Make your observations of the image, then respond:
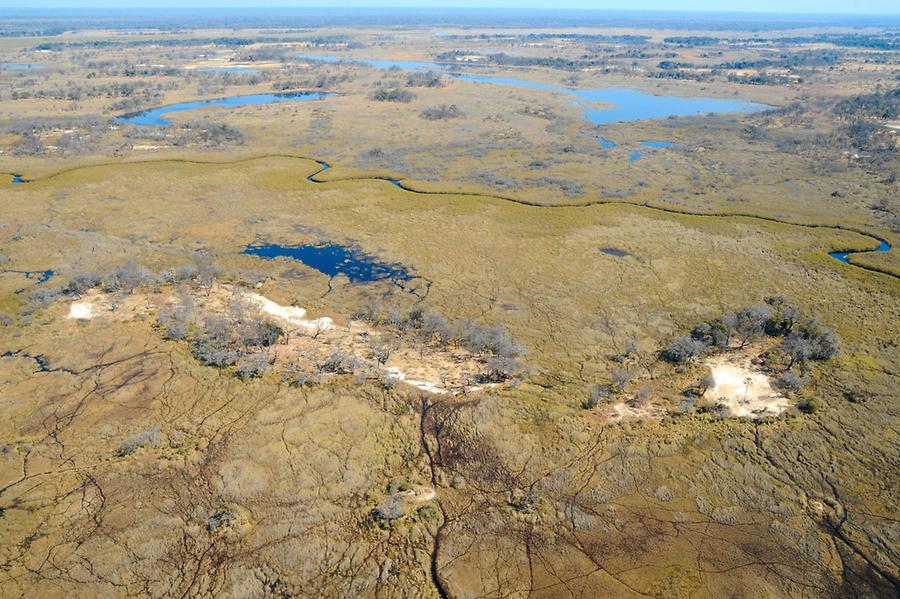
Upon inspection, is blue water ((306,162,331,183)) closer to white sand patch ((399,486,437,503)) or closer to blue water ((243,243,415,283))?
blue water ((243,243,415,283))

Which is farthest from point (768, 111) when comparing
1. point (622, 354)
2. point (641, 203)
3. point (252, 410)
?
point (252, 410)

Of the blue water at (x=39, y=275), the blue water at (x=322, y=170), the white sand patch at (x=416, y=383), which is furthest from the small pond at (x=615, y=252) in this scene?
the blue water at (x=39, y=275)

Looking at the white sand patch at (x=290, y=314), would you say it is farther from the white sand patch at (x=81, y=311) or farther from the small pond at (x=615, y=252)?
the small pond at (x=615, y=252)

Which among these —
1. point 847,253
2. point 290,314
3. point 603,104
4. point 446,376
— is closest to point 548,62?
point 603,104

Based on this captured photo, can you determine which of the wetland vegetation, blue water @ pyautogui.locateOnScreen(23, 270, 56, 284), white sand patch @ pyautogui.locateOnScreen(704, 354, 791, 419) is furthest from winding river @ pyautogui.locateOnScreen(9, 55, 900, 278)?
white sand patch @ pyautogui.locateOnScreen(704, 354, 791, 419)

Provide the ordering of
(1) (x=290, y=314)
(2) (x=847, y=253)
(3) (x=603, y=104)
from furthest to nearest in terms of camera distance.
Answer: (3) (x=603, y=104) < (2) (x=847, y=253) < (1) (x=290, y=314)

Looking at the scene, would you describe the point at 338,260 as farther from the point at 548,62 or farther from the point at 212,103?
the point at 548,62

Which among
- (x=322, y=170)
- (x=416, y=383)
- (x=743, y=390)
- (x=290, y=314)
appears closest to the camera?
(x=743, y=390)
